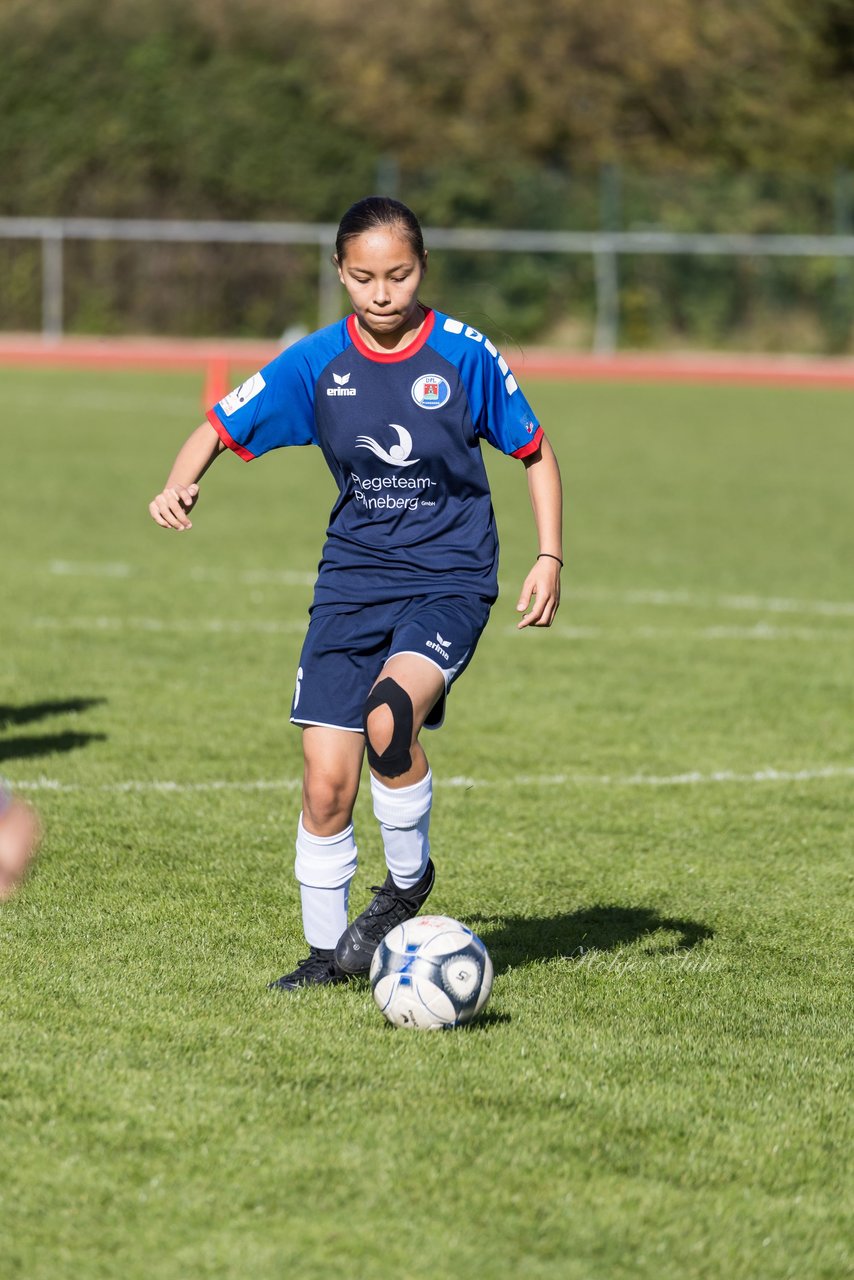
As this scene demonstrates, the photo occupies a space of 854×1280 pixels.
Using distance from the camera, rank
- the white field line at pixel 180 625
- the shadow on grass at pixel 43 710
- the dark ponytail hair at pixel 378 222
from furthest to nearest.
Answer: the white field line at pixel 180 625, the shadow on grass at pixel 43 710, the dark ponytail hair at pixel 378 222

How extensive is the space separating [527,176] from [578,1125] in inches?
1389

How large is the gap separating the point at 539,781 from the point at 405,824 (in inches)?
104

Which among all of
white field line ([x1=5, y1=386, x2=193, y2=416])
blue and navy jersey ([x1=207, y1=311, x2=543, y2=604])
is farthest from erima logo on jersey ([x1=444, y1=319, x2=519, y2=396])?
white field line ([x1=5, y1=386, x2=193, y2=416])

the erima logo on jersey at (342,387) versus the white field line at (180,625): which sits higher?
the erima logo on jersey at (342,387)

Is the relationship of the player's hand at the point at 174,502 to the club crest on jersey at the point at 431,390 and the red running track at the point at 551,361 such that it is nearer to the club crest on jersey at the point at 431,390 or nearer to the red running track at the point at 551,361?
the club crest on jersey at the point at 431,390

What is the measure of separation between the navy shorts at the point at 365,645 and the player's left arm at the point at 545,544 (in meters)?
0.15

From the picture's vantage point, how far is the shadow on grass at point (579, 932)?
5.26 meters

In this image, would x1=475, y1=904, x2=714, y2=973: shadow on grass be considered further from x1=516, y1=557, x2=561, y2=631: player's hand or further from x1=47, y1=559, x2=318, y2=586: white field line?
x1=47, y1=559, x2=318, y2=586: white field line

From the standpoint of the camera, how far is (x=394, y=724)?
453cm

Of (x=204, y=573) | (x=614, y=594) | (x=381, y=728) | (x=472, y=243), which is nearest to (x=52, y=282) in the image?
(x=472, y=243)

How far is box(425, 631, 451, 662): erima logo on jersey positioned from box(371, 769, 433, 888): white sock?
30 centimetres

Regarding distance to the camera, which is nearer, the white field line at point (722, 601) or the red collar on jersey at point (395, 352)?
the red collar on jersey at point (395, 352)

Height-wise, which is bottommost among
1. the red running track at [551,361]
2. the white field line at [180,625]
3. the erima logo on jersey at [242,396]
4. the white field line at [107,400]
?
the red running track at [551,361]

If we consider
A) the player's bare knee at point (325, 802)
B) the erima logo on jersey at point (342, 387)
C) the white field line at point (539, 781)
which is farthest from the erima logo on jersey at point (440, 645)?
the white field line at point (539, 781)
